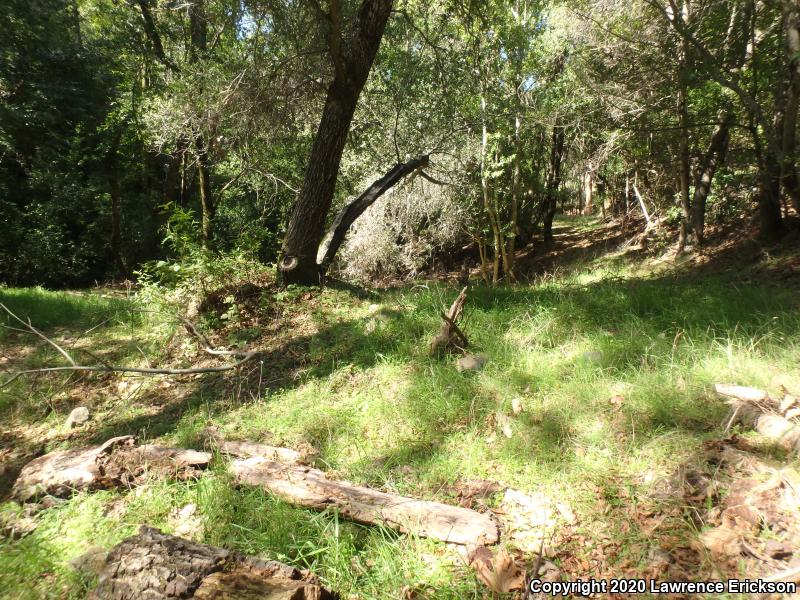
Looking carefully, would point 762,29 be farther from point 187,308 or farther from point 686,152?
point 187,308

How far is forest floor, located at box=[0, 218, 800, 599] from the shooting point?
1913mm

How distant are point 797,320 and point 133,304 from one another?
22.6 feet

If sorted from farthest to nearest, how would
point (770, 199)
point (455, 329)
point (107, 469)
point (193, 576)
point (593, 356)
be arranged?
1. point (770, 199)
2. point (455, 329)
3. point (593, 356)
4. point (107, 469)
5. point (193, 576)

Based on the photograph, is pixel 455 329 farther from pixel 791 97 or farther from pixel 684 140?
pixel 684 140


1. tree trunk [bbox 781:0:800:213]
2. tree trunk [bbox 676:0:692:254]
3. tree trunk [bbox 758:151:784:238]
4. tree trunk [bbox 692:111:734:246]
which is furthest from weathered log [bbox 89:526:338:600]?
tree trunk [bbox 692:111:734:246]

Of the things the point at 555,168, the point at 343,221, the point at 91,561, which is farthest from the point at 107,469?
the point at 555,168

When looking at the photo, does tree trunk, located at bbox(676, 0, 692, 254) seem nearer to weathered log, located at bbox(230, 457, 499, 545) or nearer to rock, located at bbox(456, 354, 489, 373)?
rock, located at bbox(456, 354, 489, 373)

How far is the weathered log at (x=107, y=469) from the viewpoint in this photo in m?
2.61

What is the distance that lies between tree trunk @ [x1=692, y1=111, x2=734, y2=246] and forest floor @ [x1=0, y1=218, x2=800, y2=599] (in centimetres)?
315

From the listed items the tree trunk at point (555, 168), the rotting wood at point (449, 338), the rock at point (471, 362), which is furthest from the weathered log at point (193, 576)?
the tree trunk at point (555, 168)

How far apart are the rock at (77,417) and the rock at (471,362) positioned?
3119mm

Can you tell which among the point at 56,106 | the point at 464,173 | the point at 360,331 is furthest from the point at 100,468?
the point at 56,106

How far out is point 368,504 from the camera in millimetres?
2156

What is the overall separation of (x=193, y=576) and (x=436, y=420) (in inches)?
61.2
